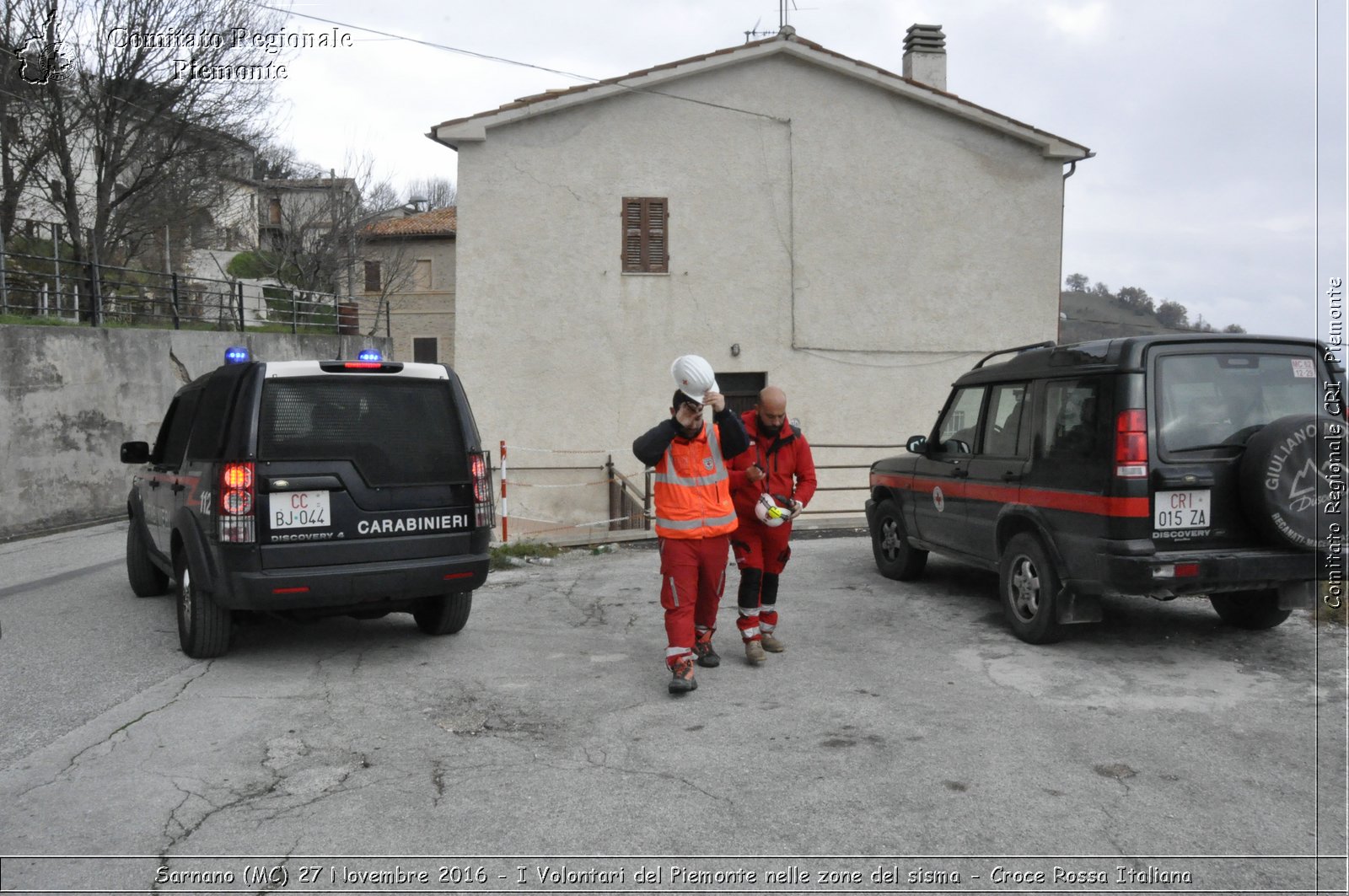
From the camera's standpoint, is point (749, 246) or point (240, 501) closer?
point (240, 501)

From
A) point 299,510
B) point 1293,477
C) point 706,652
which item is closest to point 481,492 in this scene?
point 299,510

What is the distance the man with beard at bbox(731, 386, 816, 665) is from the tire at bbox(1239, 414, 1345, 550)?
236 centimetres

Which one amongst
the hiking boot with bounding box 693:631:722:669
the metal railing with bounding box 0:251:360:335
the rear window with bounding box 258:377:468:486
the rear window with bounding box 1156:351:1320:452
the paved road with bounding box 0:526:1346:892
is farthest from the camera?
the metal railing with bounding box 0:251:360:335

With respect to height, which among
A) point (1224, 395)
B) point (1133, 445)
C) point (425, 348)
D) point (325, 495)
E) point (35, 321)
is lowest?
point (325, 495)

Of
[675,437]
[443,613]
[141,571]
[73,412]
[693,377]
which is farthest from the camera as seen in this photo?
[73,412]

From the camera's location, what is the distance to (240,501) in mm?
5699

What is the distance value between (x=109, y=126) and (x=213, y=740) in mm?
17965

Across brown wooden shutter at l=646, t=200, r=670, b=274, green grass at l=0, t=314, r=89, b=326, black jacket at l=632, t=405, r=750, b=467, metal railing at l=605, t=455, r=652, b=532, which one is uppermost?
brown wooden shutter at l=646, t=200, r=670, b=274

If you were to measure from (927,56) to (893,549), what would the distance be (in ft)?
47.3

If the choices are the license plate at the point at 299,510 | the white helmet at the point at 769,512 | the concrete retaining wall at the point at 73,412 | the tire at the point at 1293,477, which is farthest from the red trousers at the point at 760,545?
the concrete retaining wall at the point at 73,412

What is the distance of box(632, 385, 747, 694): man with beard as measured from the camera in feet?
18.0

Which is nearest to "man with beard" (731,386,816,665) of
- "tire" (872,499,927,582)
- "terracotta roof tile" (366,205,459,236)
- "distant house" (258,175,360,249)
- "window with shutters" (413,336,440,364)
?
"tire" (872,499,927,582)

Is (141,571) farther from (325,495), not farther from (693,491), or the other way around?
(693,491)

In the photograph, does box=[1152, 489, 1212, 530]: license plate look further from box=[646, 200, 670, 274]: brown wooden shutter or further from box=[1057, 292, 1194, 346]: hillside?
box=[646, 200, 670, 274]: brown wooden shutter
